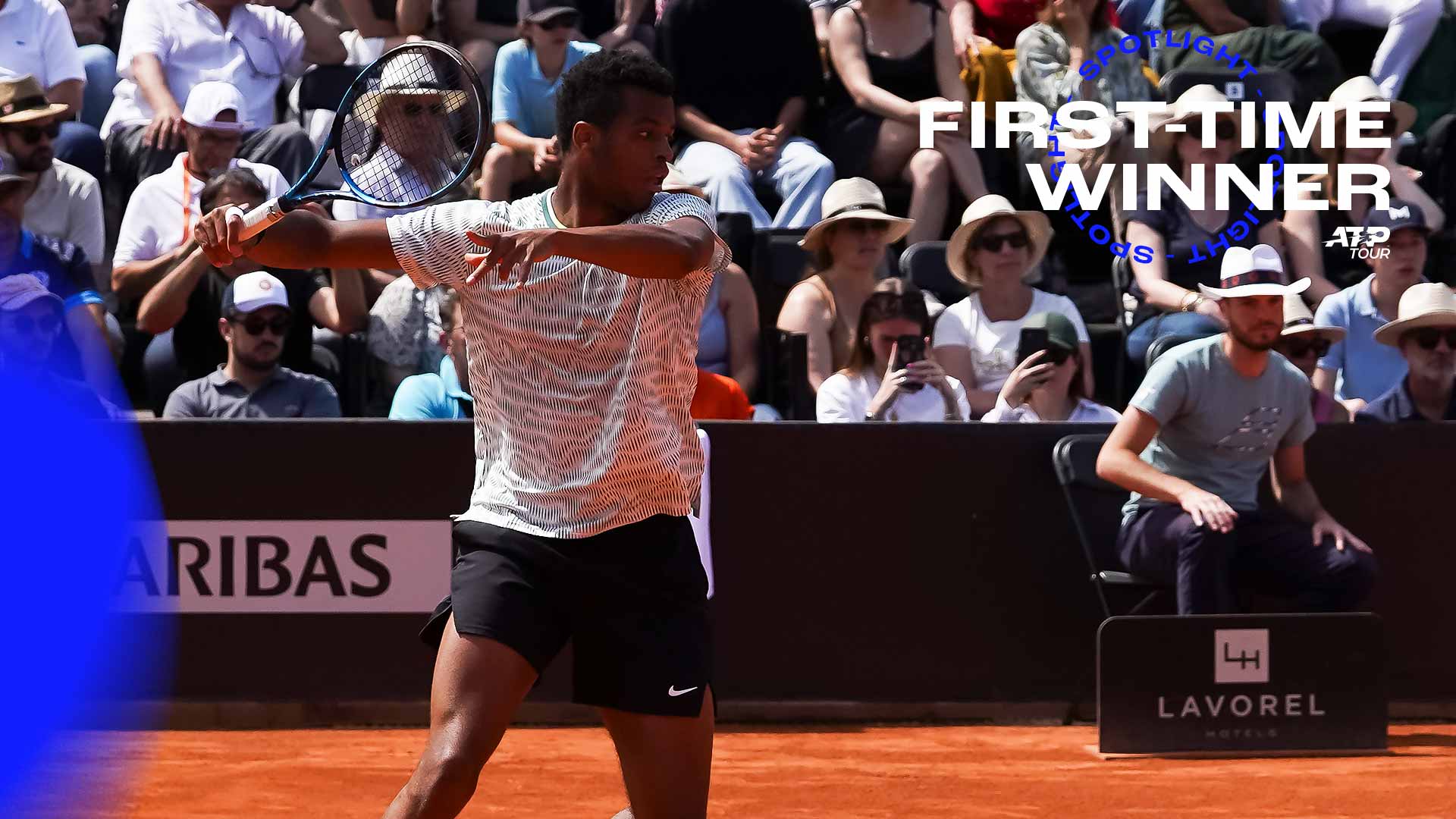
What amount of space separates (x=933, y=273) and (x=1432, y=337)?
202cm

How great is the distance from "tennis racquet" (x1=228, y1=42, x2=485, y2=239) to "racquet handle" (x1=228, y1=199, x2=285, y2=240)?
46 centimetres

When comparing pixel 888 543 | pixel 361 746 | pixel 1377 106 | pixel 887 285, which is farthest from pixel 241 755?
pixel 1377 106

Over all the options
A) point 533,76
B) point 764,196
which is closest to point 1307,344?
point 764,196

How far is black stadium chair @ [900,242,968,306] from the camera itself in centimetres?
832

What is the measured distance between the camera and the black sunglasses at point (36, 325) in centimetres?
704

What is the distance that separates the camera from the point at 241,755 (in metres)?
6.57

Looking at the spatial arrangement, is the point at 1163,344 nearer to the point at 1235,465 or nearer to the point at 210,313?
the point at 1235,465

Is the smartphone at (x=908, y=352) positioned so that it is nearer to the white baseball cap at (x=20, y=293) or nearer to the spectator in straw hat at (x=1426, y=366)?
the spectator in straw hat at (x=1426, y=366)

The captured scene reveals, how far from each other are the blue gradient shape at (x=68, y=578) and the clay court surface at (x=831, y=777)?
0.21 metres

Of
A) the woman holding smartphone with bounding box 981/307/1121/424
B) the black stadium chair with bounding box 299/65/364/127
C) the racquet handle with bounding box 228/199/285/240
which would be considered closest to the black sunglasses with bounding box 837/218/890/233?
the woman holding smartphone with bounding box 981/307/1121/424

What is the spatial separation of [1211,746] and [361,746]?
2859 millimetres

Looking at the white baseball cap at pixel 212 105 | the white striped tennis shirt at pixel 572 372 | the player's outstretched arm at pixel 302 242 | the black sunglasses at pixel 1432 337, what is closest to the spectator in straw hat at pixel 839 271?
the black sunglasses at pixel 1432 337

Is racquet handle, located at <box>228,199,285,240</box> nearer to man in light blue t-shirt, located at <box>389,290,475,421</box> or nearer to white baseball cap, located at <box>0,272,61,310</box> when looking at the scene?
man in light blue t-shirt, located at <box>389,290,475,421</box>

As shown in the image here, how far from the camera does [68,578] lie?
6867 mm
